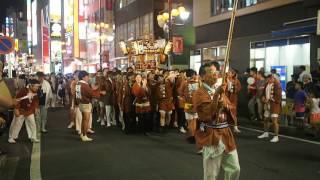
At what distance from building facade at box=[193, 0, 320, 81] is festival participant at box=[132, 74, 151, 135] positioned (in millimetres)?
7963

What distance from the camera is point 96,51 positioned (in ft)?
192

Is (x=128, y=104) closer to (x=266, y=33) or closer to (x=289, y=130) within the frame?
(x=289, y=130)

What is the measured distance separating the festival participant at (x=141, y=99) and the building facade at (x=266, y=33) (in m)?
7.96

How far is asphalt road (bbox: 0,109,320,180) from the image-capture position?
8.02 metres

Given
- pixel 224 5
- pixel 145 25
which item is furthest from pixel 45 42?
pixel 224 5

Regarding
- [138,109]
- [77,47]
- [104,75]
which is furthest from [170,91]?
[77,47]

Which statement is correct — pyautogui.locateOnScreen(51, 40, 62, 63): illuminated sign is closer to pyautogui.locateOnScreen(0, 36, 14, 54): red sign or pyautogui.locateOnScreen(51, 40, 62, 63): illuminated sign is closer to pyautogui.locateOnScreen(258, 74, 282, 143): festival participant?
pyautogui.locateOnScreen(0, 36, 14, 54): red sign

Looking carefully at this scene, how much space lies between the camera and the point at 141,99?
13078 millimetres

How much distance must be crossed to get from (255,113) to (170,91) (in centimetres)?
412

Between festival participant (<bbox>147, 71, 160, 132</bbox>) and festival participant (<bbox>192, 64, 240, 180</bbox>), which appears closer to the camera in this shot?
festival participant (<bbox>192, 64, 240, 180</bbox>)

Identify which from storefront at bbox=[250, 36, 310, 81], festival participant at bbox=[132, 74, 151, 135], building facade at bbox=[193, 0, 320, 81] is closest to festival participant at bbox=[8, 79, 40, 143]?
festival participant at bbox=[132, 74, 151, 135]

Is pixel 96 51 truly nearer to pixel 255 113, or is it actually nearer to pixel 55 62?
pixel 55 62

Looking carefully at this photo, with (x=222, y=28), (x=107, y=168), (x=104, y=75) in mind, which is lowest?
(x=107, y=168)

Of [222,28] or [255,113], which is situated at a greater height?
[222,28]
